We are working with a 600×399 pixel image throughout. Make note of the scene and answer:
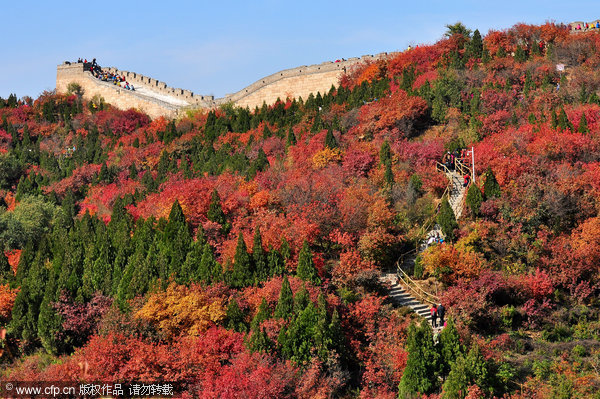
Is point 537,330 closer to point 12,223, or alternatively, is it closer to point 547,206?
point 547,206

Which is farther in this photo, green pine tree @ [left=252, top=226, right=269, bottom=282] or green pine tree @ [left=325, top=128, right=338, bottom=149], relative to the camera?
green pine tree @ [left=325, top=128, right=338, bottom=149]

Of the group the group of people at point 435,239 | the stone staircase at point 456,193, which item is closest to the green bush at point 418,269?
the group of people at point 435,239

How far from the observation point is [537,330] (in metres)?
26.1

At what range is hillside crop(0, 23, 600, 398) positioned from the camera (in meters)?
23.6

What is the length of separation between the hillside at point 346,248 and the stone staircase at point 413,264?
17.8 inches

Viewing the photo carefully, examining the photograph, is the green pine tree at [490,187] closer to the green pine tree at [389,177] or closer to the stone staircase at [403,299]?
the green pine tree at [389,177]

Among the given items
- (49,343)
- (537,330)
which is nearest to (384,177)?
(537,330)

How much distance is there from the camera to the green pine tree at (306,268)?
26812 millimetres

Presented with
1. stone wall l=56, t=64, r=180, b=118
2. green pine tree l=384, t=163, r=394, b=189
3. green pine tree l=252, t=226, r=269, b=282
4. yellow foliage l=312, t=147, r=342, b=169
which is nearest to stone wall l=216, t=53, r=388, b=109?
stone wall l=56, t=64, r=180, b=118

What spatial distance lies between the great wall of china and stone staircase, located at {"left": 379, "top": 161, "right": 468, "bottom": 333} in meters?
18.0

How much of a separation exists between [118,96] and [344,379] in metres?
40.6

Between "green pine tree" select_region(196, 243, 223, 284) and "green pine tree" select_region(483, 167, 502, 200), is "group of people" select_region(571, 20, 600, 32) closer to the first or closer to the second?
"green pine tree" select_region(483, 167, 502, 200)

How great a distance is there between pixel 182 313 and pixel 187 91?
112ft

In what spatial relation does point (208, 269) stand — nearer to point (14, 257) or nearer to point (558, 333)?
point (14, 257)
